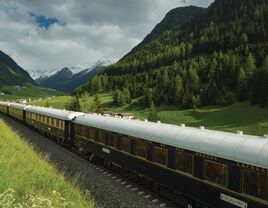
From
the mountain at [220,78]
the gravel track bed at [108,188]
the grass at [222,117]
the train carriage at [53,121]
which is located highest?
the mountain at [220,78]

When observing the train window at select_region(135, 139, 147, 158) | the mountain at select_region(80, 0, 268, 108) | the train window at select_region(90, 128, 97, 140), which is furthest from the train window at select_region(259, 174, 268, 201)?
the mountain at select_region(80, 0, 268, 108)

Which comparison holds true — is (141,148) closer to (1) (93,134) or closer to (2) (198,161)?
(2) (198,161)

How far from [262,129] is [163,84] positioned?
212ft

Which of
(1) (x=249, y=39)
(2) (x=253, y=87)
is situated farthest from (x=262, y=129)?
(1) (x=249, y=39)

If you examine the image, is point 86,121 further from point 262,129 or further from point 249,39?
point 249,39

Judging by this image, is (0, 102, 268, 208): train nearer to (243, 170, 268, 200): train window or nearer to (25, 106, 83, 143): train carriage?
(243, 170, 268, 200): train window

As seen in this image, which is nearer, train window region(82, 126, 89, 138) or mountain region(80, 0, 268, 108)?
train window region(82, 126, 89, 138)

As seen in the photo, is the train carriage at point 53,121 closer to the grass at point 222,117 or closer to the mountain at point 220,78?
the grass at point 222,117

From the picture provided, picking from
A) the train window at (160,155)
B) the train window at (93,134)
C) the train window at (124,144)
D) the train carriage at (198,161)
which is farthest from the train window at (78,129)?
the train window at (160,155)

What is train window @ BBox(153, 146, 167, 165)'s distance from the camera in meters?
17.6

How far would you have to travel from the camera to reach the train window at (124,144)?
21.5 m

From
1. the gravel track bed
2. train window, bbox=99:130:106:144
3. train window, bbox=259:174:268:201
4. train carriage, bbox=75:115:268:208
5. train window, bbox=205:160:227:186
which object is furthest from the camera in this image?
train window, bbox=99:130:106:144

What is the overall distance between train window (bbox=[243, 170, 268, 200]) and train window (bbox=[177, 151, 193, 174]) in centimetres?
326

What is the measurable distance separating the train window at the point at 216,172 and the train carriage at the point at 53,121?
20.8 m
